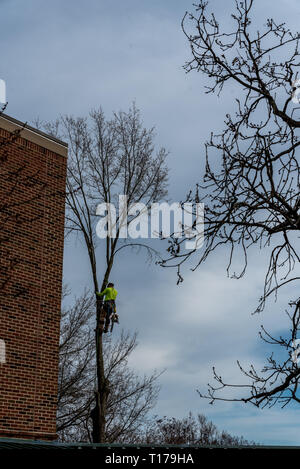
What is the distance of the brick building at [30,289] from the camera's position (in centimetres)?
1560

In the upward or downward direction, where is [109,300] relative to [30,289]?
upward

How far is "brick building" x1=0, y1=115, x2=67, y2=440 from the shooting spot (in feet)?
51.2

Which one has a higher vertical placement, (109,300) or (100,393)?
(109,300)

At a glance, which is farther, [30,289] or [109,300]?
[109,300]

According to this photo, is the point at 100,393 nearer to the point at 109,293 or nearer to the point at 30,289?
the point at 109,293

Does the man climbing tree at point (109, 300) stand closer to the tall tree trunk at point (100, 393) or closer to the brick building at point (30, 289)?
the tall tree trunk at point (100, 393)

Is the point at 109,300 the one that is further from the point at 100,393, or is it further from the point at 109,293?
the point at 100,393

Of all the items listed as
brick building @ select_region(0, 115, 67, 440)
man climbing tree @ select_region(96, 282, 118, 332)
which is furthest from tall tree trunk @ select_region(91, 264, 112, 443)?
brick building @ select_region(0, 115, 67, 440)

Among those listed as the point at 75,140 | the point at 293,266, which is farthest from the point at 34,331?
the point at 75,140

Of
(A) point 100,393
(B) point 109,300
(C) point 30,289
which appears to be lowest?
(A) point 100,393

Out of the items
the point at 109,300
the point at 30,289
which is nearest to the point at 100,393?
the point at 109,300

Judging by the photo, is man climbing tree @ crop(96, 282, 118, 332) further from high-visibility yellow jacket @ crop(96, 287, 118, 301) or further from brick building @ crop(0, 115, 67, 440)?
brick building @ crop(0, 115, 67, 440)

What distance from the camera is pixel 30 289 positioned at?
16.5m
